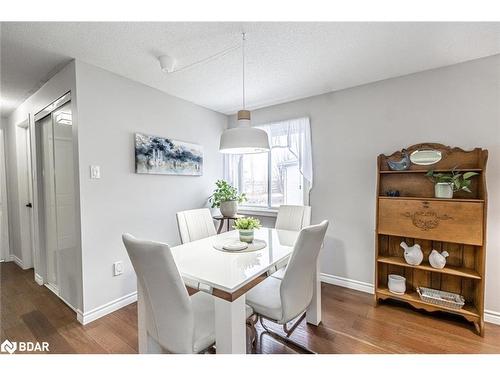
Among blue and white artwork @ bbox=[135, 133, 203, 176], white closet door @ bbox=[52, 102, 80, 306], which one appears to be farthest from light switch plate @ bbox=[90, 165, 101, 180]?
blue and white artwork @ bbox=[135, 133, 203, 176]

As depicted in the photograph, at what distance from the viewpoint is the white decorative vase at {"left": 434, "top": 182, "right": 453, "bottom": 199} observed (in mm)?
1865

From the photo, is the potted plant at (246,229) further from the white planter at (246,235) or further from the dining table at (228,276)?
the dining table at (228,276)

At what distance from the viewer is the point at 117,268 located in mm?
2152

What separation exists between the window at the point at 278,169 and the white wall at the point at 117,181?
3.11 ft

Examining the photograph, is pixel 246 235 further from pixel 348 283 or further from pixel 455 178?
pixel 455 178

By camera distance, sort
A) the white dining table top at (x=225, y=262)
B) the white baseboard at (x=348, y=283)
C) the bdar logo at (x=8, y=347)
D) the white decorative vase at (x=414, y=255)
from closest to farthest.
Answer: the white dining table top at (x=225, y=262) → the bdar logo at (x=8, y=347) → the white decorative vase at (x=414, y=255) → the white baseboard at (x=348, y=283)

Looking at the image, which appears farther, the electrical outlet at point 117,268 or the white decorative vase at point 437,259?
the electrical outlet at point 117,268

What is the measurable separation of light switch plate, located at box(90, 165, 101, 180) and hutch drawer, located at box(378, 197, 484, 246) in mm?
2616

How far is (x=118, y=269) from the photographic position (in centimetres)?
216

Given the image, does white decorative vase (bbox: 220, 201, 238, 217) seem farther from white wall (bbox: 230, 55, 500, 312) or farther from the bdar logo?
the bdar logo

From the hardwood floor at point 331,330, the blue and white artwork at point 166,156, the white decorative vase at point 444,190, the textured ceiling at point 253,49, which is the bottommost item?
the hardwood floor at point 331,330

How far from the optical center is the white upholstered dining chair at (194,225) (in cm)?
212

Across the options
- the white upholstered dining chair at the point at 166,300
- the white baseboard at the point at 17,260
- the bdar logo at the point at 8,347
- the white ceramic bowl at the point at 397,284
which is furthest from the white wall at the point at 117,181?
the white ceramic bowl at the point at 397,284
